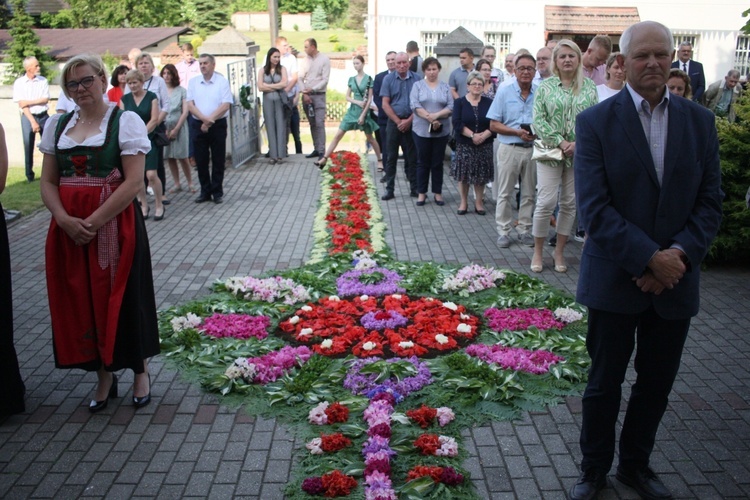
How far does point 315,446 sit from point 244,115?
1200 cm

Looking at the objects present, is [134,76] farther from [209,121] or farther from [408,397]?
[408,397]

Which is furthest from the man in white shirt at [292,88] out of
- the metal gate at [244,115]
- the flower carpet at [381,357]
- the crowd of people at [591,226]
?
the crowd of people at [591,226]

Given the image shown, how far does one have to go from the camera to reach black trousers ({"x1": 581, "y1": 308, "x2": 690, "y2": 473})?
3.80 meters

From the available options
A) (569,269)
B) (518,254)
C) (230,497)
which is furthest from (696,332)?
(230,497)

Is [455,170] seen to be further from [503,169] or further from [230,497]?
[230,497]

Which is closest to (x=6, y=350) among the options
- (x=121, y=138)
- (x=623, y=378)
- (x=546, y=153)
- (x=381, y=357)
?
(x=121, y=138)

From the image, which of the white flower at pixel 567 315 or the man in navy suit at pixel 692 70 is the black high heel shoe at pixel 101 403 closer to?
the white flower at pixel 567 315

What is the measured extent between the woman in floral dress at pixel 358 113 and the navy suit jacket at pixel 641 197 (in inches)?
409

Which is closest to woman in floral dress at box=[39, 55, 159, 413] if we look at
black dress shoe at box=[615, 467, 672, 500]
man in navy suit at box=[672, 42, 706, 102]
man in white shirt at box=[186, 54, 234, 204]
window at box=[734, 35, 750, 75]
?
black dress shoe at box=[615, 467, 672, 500]

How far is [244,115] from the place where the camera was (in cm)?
1559

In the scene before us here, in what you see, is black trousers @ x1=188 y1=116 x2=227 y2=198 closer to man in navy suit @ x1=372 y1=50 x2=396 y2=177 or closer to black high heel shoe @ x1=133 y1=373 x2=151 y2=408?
man in navy suit @ x1=372 y1=50 x2=396 y2=177

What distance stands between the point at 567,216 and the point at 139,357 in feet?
15.4

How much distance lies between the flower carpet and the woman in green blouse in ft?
2.39

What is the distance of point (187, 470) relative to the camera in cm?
432
